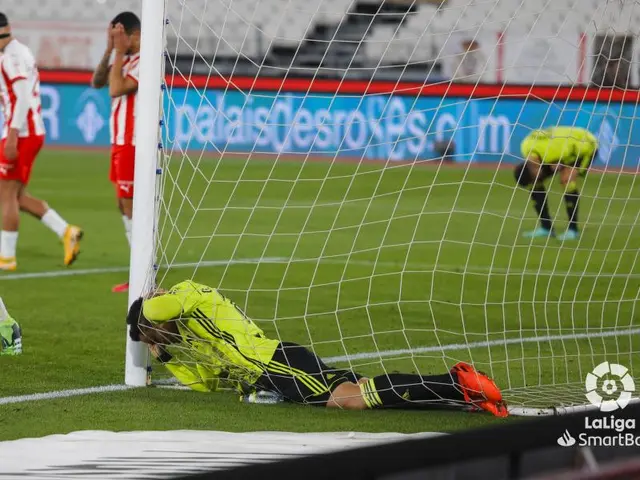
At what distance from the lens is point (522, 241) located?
39.1ft

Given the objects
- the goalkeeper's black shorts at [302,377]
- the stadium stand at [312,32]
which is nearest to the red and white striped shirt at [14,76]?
the goalkeeper's black shorts at [302,377]

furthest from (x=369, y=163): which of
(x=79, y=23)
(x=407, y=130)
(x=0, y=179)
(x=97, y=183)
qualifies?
(x=0, y=179)

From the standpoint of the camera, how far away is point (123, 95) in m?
9.55

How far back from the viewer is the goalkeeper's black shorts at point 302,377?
530 centimetres

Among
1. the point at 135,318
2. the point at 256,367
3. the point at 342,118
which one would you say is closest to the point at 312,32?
the point at 342,118

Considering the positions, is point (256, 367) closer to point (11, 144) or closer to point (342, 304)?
point (342, 304)

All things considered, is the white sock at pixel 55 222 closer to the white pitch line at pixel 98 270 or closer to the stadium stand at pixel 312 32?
the white pitch line at pixel 98 270

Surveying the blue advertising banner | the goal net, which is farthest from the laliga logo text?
the blue advertising banner

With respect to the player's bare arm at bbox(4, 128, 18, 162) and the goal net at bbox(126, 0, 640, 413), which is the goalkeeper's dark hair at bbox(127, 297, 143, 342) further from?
the player's bare arm at bbox(4, 128, 18, 162)

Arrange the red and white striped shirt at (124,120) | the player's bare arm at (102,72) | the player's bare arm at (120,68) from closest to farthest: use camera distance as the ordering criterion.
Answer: the player's bare arm at (120,68) < the red and white striped shirt at (124,120) < the player's bare arm at (102,72)

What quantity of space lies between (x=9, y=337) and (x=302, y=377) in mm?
1842

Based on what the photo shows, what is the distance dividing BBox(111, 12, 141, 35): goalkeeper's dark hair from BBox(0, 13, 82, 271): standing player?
1290 mm

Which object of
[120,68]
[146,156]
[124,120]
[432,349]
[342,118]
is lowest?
[432,349]

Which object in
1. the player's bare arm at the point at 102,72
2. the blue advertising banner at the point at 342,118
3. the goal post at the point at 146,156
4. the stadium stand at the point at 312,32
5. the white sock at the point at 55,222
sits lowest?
the goal post at the point at 146,156
